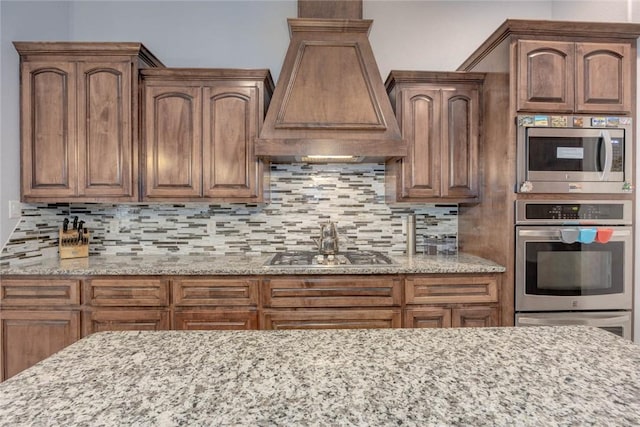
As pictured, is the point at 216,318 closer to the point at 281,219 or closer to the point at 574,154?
the point at 281,219

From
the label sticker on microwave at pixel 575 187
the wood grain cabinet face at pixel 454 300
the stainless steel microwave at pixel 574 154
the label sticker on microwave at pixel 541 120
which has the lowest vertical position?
the wood grain cabinet face at pixel 454 300

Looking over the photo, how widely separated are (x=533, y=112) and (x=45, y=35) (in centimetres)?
357

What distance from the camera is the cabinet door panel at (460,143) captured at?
250 centimetres

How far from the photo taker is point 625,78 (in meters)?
2.17

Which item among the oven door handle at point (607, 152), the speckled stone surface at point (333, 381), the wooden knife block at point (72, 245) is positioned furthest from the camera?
the wooden knife block at point (72, 245)

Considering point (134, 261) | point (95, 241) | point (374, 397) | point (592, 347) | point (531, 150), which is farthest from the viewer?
point (95, 241)

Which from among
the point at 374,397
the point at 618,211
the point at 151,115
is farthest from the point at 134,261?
the point at 618,211

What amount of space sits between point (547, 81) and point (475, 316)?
1.59m

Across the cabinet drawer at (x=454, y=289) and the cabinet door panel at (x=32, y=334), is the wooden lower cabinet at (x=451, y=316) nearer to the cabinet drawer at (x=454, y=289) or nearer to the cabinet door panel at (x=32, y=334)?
the cabinet drawer at (x=454, y=289)

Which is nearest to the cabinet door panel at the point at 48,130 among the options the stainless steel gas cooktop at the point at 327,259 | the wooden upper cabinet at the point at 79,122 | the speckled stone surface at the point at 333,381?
the wooden upper cabinet at the point at 79,122

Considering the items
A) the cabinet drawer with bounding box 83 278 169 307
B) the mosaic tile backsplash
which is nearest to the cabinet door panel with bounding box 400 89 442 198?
the mosaic tile backsplash

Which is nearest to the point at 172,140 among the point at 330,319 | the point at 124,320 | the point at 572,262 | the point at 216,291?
the point at 216,291

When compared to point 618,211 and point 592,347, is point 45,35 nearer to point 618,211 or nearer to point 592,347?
point 592,347

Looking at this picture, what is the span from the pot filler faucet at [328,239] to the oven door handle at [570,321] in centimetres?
133
